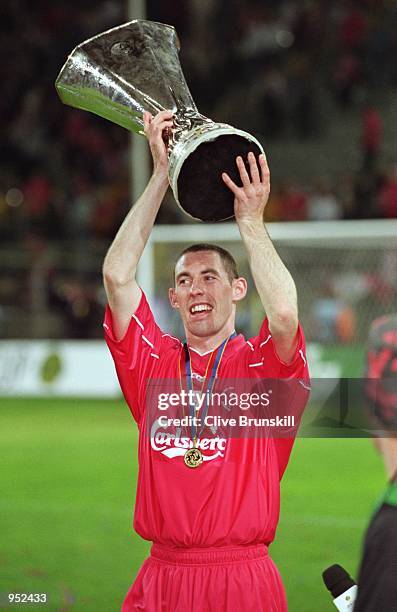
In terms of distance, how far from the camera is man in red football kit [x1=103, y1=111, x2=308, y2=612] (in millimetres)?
3176

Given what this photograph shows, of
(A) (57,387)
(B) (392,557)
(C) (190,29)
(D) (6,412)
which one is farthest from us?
(C) (190,29)

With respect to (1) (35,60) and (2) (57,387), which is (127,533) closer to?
(2) (57,387)

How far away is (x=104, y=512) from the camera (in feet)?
24.8

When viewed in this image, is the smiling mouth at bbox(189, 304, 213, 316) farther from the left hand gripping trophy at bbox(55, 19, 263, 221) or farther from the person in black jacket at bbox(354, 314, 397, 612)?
the person in black jacket at bbox(354, 314, 397, 612)

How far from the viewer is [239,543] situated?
325 cm

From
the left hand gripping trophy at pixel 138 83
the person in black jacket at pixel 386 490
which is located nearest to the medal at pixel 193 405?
the left hand gripping trophy at pixel 138 83

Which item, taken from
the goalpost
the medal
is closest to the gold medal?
the medal

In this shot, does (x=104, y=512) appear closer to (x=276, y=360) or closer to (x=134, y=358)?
(x=134, y=358)

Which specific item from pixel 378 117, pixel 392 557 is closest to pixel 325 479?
pixel 392 557

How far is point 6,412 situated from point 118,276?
371 inches

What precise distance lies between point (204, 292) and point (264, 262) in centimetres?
31

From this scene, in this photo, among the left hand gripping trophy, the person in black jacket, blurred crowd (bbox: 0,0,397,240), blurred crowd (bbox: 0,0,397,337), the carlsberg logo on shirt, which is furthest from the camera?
blurred crowd (bbox: 0,0,397,240)

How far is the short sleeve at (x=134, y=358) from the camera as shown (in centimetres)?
340

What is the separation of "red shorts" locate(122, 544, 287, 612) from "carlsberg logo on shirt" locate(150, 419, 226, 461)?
11.5 inches
